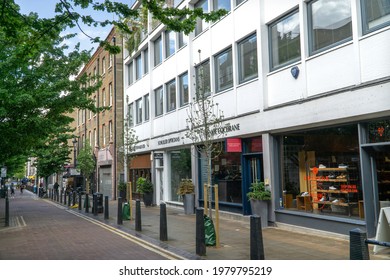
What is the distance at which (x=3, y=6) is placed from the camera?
812 cm

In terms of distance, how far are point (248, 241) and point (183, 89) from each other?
11084mm

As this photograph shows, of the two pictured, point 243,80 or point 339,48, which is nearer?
point 339,48

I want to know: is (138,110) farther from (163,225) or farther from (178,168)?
(163,225)

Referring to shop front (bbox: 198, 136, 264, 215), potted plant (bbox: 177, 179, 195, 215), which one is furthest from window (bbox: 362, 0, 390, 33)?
potted plant (bbox: 177, 179, 195, 215)

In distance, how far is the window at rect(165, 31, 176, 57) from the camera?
21.7 metres

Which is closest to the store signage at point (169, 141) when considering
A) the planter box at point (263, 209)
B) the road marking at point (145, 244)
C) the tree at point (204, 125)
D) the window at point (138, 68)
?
the tree at point (204, 125)

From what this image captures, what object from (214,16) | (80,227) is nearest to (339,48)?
(214,16)

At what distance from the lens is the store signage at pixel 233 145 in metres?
14.8

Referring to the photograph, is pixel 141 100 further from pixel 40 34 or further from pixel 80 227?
pixel 40 34

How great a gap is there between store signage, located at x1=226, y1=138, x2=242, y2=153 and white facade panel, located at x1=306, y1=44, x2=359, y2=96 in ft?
12.9

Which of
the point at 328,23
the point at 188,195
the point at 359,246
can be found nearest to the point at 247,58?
the point at 328,23

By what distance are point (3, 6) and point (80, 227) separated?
8356mm

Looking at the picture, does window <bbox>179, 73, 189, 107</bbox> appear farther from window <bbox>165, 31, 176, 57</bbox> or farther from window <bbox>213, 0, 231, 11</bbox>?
window <bbox>213, 0, 231, 11</bbox>

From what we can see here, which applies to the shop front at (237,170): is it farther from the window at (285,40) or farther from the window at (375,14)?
the window at (375,14)
